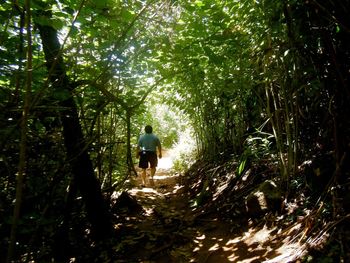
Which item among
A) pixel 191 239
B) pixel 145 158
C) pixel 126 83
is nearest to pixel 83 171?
pixel 126 83

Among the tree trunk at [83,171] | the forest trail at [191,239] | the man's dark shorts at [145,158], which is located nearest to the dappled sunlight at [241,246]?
the forest trail at [191,239]

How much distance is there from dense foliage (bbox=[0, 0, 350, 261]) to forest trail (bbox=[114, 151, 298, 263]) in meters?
0.62

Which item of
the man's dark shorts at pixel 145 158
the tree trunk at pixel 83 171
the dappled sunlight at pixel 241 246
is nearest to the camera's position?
the dappled sunlight at pixel 241 246

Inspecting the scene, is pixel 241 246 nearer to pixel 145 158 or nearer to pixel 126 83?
pixel 126 83

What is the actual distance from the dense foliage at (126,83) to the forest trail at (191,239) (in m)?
0.62

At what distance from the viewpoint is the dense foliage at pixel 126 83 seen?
263cm

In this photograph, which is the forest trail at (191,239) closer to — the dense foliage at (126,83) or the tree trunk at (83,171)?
the tree trunk at (83,171)

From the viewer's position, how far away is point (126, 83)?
15.2 feet

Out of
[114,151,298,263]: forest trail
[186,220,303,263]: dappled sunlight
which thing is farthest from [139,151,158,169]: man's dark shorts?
[186,220,303,263]: dappled sunlight

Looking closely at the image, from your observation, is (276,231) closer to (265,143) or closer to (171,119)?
(265,143)

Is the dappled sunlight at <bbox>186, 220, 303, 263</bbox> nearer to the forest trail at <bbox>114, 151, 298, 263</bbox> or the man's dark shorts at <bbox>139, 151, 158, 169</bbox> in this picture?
the forest trail at <bbox>114, 151, 298, 263</bbox>

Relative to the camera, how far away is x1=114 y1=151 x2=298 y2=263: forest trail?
3.47m

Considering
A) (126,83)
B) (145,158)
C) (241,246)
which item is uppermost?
(126,83)

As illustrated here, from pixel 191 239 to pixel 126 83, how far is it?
2305 millimetres
